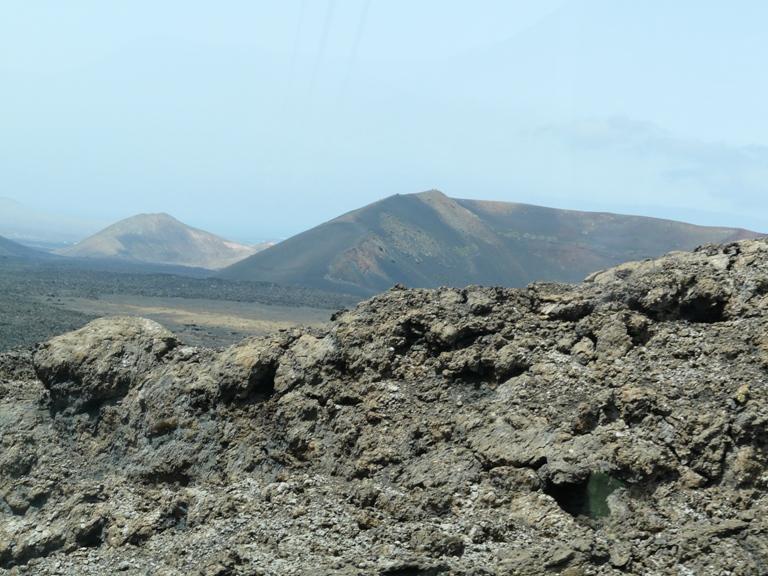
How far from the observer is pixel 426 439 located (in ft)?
42.3

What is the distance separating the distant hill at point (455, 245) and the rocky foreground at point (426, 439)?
3223 inches

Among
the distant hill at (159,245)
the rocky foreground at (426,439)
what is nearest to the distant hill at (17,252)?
the distant hill at (159,245)

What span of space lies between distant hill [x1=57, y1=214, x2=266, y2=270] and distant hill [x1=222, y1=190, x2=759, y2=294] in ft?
146

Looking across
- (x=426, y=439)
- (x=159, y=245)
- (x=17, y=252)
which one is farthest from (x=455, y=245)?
(x=426, y=439)

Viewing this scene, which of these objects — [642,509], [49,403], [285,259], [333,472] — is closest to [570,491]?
[642,509]

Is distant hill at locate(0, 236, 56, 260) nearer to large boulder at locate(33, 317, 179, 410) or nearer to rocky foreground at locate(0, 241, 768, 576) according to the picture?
large boulder at locate(33, 317, 179, 410)

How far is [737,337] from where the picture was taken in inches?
503

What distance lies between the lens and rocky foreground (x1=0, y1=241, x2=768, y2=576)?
10.7 m

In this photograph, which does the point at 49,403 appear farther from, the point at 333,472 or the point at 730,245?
the point at 730,245

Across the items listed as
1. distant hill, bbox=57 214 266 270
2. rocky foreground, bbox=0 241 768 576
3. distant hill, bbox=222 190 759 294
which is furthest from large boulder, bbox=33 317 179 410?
distant hill, bbox=57 214 266 270

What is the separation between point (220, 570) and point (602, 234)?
118m

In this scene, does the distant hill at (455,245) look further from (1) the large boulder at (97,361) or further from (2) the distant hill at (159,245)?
(1) the large boulder at (97,361)

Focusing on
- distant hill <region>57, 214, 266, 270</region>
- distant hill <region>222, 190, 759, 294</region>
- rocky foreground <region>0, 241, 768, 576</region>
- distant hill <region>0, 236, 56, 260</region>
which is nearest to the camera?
rocky foreground <region>0, 241, 768, 576</region>

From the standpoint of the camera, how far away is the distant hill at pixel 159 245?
159 m
